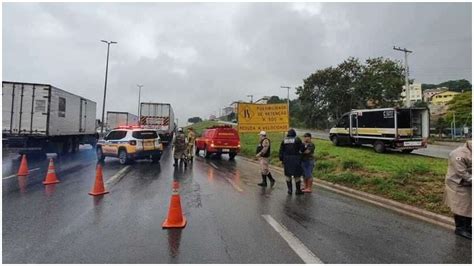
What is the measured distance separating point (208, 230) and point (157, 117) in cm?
2699

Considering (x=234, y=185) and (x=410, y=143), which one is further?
(x=410, y=143)

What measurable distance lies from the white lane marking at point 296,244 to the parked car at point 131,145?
10686mm

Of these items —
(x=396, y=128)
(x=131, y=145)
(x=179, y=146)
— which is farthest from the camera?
(x=396, y=128)

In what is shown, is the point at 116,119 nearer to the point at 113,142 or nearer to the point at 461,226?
the point at 113,142

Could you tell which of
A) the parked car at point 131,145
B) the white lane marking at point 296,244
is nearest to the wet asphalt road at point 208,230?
the white lane marking at point 296,244

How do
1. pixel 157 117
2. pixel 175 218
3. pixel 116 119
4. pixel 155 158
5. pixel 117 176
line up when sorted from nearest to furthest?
pixel 175 218 → pixel 117 176 → pixel 155 158 → pixel 157 117 → pixel 116 119

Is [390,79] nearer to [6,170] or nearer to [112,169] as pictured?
[112,169]

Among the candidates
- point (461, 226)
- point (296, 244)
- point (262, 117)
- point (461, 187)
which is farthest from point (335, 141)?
point (296, 244)

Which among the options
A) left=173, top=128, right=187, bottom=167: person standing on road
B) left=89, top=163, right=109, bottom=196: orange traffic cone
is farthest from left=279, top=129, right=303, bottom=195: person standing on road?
left=173, top=128, right=187, bottom=167: person standing on road

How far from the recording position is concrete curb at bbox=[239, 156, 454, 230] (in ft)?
21.8

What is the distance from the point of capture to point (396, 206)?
25.9 ft

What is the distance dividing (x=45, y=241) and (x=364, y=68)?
45.8 metres

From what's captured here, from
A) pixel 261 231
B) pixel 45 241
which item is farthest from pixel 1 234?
pixel 261 231

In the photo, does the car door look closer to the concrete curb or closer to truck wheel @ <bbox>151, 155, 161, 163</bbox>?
truck wheel @ <bbox>151, 155, 161, 163</bbox>
